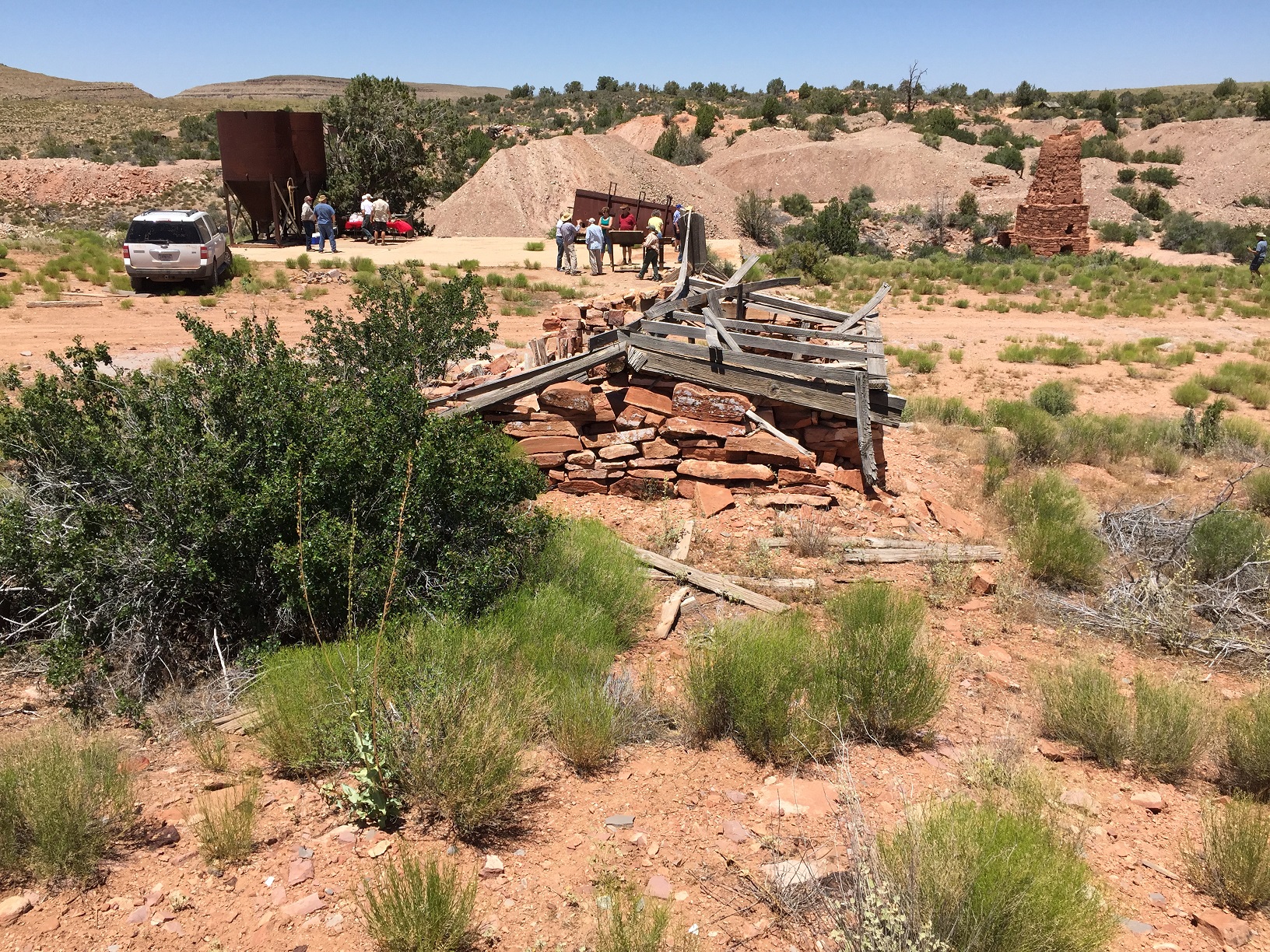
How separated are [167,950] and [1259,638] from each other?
7035mm

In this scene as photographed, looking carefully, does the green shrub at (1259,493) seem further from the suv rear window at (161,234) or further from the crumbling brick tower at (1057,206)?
the crumbling brick tower at (1057,206)

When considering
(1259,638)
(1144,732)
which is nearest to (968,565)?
(1259,638)

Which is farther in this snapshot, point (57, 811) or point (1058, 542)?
point (1058, 542)

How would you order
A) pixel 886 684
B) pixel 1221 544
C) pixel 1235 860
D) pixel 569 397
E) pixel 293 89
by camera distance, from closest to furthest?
pixel 1235 860 → pixel 886 684 → pixel 1221 544 → pixel 569 397 → pixel 293 89

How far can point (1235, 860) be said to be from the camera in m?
3.54

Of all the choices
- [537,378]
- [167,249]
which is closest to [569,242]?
[167,249]

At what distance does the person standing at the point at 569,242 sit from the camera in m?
21.5

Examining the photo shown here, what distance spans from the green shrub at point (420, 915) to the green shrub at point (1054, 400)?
1251 cm

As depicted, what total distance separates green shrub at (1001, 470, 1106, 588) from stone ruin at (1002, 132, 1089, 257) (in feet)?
81.0

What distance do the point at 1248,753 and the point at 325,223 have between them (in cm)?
2342

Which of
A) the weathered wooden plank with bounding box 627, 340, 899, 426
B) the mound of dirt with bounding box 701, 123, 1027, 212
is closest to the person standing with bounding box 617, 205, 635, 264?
the weathered wooden plank with bounding box 627, 340, 899, 426

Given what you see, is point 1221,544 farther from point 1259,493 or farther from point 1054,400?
point 1054,400

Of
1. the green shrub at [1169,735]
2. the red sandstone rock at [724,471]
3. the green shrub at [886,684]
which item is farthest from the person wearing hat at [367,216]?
the green shrub at [1169,735]

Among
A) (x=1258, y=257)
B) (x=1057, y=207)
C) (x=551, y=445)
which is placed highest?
(x=1057, y=207)
